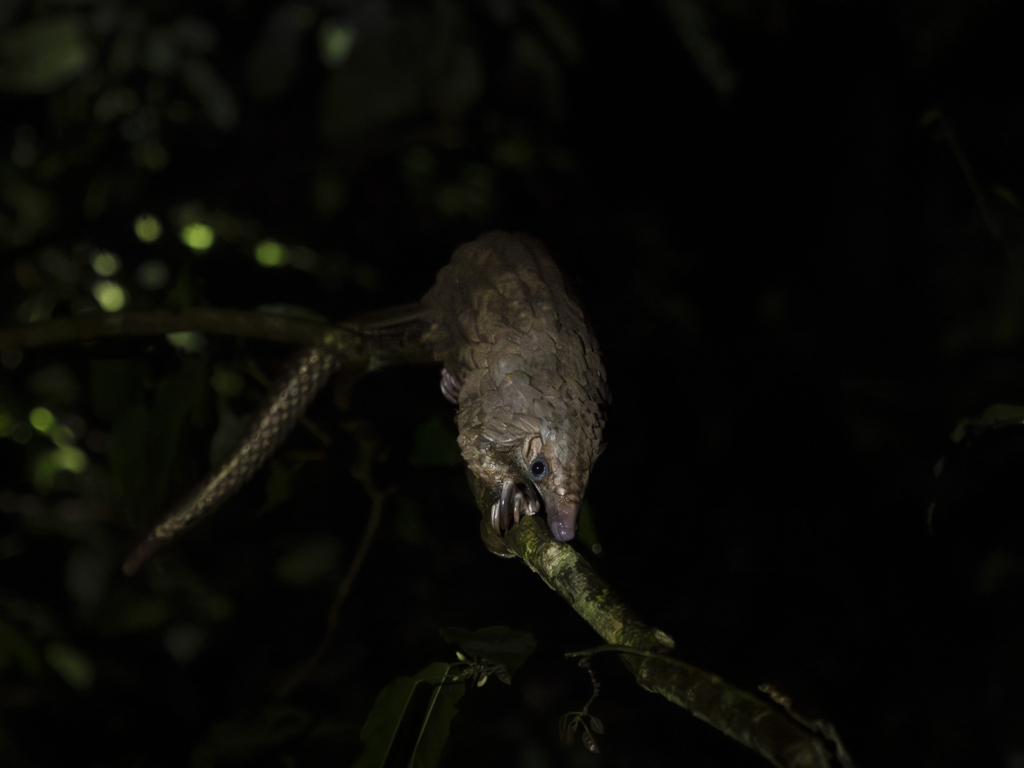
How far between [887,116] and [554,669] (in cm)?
109

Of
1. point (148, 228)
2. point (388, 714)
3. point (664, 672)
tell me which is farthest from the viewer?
point (148, 228)

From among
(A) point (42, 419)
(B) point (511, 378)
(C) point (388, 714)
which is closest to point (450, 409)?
(B) point (511, 378)

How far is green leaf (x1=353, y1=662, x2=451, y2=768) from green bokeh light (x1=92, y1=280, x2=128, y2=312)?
78cm

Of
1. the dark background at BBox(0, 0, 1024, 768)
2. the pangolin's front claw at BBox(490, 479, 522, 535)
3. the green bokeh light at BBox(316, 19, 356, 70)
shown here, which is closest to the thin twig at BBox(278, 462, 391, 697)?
the dark background at BBox(0, 0, 1024, 768)

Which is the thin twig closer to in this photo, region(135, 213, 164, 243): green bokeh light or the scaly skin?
the scaly skin

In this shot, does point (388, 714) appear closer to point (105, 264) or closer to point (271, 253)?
point (271, 253)

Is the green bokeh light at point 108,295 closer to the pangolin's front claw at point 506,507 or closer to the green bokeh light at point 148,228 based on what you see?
the green bokeh light at point 148,228

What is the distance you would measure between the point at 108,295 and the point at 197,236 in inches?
7.3

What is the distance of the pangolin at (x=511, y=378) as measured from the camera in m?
0.84

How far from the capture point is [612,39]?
100cm

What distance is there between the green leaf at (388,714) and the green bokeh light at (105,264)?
824 millimetres

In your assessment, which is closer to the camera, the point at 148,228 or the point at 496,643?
the point at 496,643

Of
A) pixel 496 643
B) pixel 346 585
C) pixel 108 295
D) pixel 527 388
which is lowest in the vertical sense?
pixel 496 643

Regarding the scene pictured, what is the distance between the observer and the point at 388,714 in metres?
0.83
